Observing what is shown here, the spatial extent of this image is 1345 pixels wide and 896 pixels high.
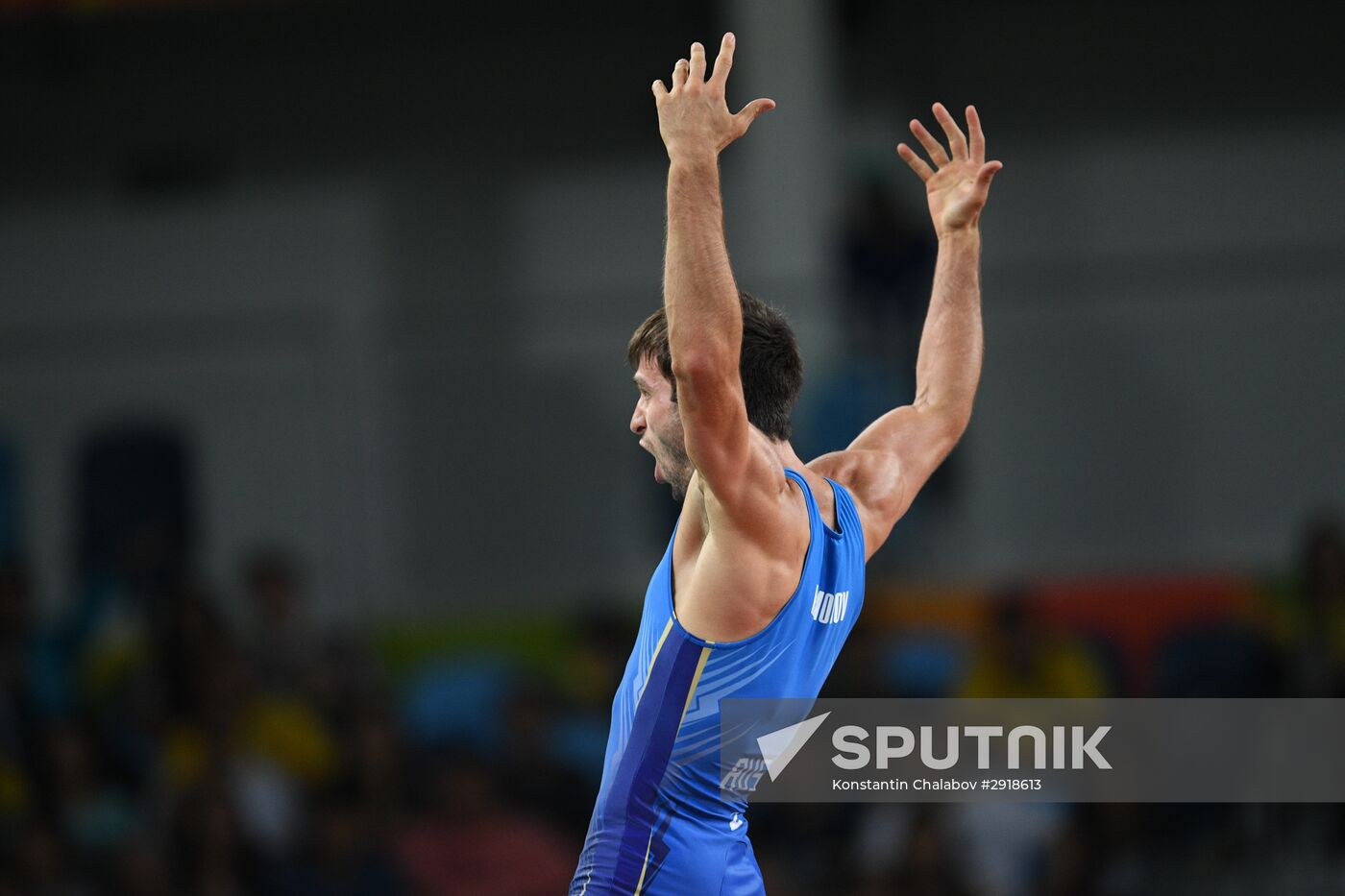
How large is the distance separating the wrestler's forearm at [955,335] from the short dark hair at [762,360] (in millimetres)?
743

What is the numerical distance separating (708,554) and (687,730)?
0.38 m

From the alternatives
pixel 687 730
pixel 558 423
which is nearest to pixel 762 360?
pixel 687 730

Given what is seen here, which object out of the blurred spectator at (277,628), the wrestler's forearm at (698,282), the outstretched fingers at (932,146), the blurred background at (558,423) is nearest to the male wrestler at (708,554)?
the wrestler's forearm at (698,282)

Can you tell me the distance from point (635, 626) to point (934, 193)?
4.71 meters

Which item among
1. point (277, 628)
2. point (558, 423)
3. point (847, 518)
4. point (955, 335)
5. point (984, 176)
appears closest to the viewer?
point (847, 518)

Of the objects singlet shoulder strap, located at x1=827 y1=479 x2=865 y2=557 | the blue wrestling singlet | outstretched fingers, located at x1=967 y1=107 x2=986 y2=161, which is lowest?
the blue wrestling singlet

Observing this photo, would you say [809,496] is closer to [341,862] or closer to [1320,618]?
[341,862]

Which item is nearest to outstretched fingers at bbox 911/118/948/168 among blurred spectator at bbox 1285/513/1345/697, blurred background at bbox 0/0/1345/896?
blurred background at bbox 0/0/1345/896

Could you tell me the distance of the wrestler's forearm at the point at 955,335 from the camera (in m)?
4.29

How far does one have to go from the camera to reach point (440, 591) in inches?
381

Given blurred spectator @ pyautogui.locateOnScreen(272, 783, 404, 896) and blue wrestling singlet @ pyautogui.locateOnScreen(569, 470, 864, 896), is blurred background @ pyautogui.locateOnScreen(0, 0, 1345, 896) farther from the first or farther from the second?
blue wrestling singlet @ pyautogui.locateOnScreen(569, 470, 864, 896)

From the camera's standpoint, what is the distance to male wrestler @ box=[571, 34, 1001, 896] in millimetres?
3213

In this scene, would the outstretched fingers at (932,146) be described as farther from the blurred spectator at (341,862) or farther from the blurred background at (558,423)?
the blurred spectator at (341,862)

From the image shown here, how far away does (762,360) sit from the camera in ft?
11.7
